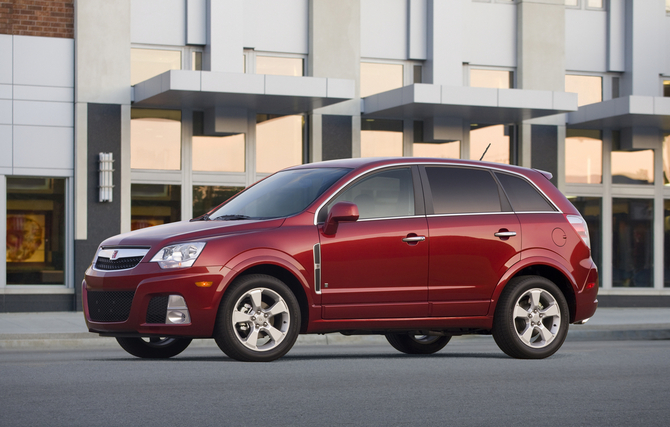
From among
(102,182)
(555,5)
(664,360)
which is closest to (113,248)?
(664,360)

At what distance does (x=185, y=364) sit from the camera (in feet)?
27.9

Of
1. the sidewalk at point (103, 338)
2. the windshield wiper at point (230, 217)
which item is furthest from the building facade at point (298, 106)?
the windshield wiper at point (230, 217)

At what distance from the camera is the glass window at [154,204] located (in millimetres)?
20297

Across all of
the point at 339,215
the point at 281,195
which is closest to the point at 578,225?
the point at 339,215

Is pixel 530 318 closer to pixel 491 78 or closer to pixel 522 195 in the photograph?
pixel 522 195

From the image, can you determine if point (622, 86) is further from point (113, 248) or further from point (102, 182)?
point (113, 248)

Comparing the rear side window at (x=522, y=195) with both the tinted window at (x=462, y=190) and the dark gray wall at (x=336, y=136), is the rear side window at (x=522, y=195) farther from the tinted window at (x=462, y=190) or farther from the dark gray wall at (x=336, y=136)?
the dark gray wall at (x=336, y=136)

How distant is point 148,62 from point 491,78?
8310 millimetres

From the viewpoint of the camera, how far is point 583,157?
77.7ft

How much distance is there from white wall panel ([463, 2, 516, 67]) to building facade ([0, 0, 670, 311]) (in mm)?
37

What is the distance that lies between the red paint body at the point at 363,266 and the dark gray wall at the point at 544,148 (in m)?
14.2

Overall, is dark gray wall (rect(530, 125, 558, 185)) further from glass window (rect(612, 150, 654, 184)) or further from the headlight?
the headlight

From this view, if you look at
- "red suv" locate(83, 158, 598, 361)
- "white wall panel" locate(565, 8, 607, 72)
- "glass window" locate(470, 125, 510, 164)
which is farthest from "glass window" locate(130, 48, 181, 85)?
"red suv" locate(83, 158, 598, 361)

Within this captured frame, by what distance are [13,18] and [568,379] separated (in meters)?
15.3
